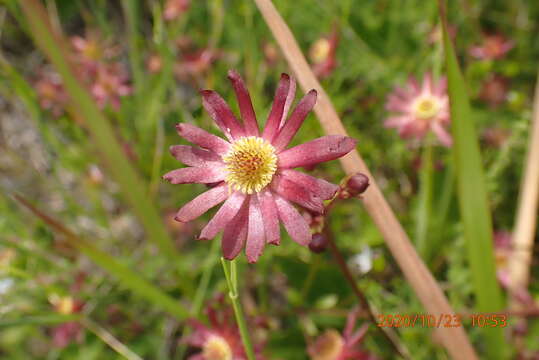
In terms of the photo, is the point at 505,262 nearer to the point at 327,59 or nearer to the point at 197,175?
the point at 327,59

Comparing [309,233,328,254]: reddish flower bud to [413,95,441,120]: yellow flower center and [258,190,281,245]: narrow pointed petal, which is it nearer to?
[258,190,281,245]: narrow pointed petal

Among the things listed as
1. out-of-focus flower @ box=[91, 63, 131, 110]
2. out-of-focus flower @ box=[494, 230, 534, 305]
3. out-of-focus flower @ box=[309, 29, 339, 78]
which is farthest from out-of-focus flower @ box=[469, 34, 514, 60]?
out-of-focus flower @ box=[91, 63, 131, 110]

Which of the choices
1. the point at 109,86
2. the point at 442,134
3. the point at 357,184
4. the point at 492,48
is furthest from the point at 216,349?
the point at 492,48

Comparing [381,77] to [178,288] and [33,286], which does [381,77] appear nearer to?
[178,288]

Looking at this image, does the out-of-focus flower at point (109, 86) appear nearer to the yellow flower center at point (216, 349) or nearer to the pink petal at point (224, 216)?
the yellow flower center at point (216, 349)

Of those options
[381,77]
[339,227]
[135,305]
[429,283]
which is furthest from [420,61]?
[135,305]

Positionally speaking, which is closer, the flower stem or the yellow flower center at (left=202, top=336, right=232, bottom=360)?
the flower stem
